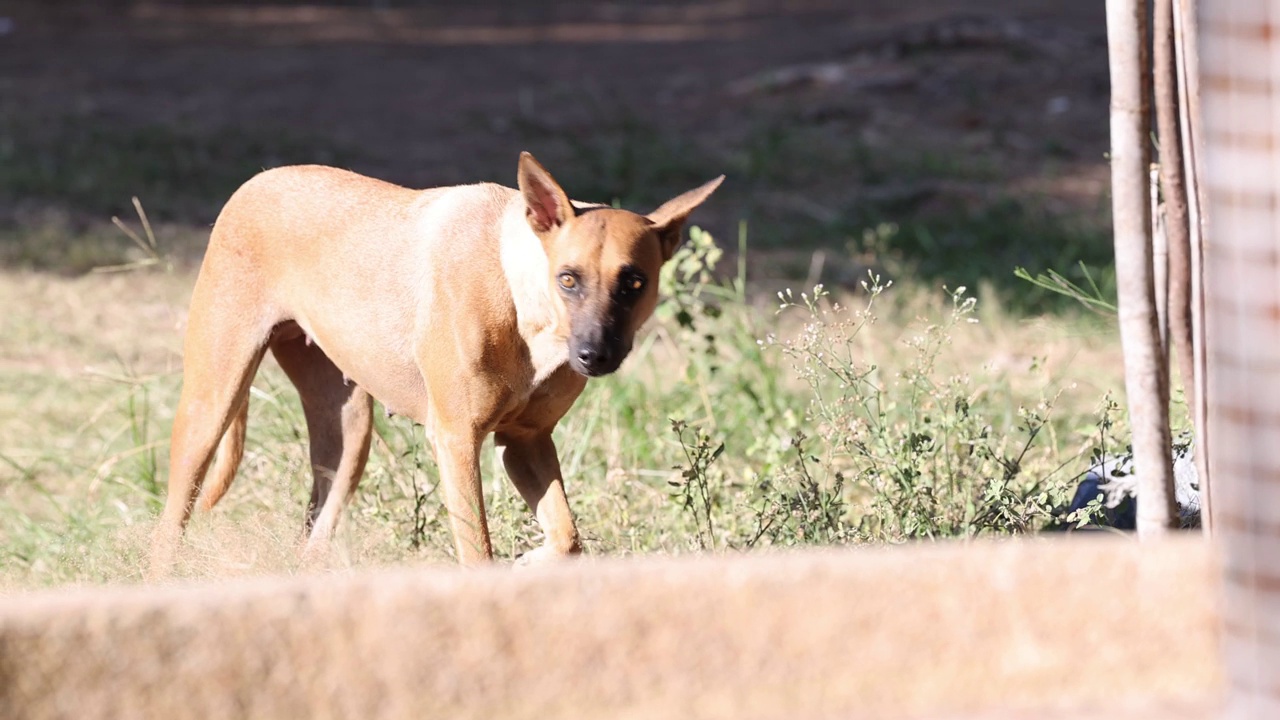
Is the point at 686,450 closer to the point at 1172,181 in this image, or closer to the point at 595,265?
the point at 595,265

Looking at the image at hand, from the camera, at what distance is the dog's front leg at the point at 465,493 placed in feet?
12.3

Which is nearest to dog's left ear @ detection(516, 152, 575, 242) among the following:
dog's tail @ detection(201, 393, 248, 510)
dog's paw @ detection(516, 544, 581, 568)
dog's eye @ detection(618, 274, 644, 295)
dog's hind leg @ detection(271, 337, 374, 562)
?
dog's eye @ detection(618, 274, 644, 295)

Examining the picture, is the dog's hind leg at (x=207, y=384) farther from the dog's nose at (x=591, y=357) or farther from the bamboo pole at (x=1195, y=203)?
the bamboo pole at (x=1195, y=203)

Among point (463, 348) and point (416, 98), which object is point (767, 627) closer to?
point (463, 348)

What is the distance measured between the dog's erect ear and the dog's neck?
0.18ft

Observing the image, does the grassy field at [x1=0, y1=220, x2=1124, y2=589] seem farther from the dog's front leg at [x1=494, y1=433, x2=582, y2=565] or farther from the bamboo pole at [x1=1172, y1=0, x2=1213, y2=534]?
the bamboo pole at [x1=1172, y1=0, x2=1213, y2=534]

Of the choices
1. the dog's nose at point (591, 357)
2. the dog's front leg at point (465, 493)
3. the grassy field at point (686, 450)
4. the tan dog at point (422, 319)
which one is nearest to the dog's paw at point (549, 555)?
the tan dog at point (422, 319)

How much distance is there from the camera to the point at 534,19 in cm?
1689

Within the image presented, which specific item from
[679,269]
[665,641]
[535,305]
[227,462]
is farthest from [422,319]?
[665,641]

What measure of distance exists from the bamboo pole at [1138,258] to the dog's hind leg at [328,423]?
2351 millimetres

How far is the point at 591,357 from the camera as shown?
139 inches

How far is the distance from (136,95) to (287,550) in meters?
9.29

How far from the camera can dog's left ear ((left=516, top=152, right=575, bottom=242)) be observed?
142 inches

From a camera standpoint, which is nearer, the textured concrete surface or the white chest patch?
the textured concrete surface
